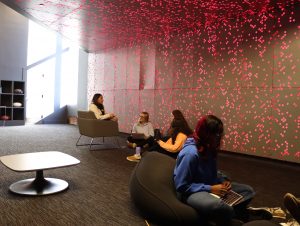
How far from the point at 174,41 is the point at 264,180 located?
443 centimetres

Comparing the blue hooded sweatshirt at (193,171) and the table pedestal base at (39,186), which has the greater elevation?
the blue hooded sweatshirt at (193,171)

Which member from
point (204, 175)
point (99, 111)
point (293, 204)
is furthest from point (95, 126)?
point (293, 204)

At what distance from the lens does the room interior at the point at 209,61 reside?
533cm

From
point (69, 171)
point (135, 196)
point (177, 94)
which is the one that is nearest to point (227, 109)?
point (177, 94)

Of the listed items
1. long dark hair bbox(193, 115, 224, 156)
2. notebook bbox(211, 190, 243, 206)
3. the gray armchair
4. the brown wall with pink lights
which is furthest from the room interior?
long dark hair bbox(193, 115, 224, 156)

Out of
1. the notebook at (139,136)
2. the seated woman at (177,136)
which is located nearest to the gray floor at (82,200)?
the notebook at (139,136)

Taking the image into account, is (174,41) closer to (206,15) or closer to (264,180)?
(206,15)

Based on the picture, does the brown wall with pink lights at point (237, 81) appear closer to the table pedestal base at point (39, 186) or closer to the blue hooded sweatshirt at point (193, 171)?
the blue hooded sweatshirt at point (193, 171)

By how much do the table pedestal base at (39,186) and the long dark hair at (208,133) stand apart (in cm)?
185

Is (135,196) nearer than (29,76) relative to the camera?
Yes

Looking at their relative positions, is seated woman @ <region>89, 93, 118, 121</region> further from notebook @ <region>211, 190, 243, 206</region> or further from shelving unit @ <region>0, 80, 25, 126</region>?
shelving unit @ <region>0, 80, 25, 126</region>

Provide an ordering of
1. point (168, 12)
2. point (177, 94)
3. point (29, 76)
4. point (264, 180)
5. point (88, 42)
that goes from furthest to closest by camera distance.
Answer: point (29, 76) < point (88, 42) < point (177, 94) < point (168, 12) < point (264, 180)

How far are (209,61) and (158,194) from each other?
4720mm

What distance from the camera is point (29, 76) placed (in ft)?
39.5
